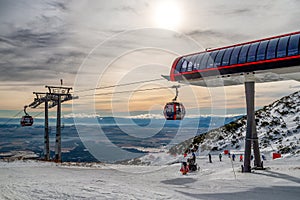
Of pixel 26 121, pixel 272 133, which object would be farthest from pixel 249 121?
pixel 26 121

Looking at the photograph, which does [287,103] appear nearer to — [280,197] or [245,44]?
[245,44]

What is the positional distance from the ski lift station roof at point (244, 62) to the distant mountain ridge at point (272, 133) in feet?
58.9

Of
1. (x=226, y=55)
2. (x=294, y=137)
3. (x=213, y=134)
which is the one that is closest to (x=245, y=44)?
(x=226, y=55)

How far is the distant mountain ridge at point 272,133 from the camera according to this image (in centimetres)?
3716

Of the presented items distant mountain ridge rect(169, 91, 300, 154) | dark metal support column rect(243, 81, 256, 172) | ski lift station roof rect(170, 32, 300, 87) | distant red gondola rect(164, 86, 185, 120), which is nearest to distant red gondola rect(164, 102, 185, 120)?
distant red gondola rect(164, 86, 185, 120)

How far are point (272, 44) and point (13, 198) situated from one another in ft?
49.5

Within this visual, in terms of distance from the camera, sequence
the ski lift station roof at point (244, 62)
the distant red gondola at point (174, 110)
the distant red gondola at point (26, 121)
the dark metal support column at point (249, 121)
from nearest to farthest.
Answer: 1. the ski lift station roof at point (244, 62)
2. the distant red gondola at point (174, 110)
3. the dark metal support column at point (249, 121)
4. the distant red gondola at point (26, 121)

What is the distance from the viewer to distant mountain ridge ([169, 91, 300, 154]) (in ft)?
122

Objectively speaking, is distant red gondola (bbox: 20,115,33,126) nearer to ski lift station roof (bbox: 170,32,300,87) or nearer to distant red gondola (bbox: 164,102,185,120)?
distant red gondola (bbox: 164,102,185,120)

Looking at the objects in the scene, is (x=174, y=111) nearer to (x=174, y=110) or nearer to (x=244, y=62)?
(x=174, y=110)

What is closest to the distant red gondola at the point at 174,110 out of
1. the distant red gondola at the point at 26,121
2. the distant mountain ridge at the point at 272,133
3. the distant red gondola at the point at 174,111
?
the distant red gondola at the point at 174,111

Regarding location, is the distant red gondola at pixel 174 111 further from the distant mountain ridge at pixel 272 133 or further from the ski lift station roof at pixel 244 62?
the distant mountain ridge at pixel 272 133

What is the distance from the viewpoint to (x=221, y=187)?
1492cm

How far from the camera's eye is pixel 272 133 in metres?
43.3
